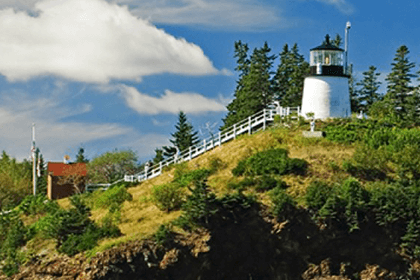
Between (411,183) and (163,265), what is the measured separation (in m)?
17.5

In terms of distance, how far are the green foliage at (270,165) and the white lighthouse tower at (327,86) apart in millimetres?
9076

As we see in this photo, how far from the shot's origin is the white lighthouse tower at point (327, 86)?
5962cm

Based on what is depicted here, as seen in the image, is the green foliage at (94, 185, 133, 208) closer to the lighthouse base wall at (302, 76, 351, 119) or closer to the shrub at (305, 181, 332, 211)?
the shrub at (305, 181, 332, 211)

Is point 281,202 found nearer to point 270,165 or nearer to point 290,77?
point 270,165

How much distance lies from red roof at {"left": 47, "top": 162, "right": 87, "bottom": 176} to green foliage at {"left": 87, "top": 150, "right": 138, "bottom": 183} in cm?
381

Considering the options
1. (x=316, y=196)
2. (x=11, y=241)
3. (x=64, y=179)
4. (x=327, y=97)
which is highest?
(x=327, y=97)

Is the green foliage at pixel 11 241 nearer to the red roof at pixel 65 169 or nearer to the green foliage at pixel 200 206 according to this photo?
the red roof at pixel 65 169

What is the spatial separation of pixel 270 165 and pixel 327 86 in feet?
39.2

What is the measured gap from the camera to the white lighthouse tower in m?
59.6

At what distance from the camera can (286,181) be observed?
49438mm

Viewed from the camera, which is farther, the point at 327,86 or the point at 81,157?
the point at 81,157

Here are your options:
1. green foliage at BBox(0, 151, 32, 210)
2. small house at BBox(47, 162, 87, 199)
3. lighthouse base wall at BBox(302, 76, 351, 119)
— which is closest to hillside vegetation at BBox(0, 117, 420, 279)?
lighthouse base wall at BBox(302, 76, 351, 119)

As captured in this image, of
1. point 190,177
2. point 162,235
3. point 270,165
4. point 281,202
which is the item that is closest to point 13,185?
point 190,177

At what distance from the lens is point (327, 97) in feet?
196
